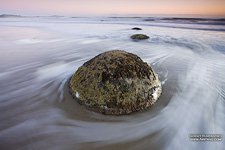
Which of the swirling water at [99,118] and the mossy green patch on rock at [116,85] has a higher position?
the mossy green patch on rock at [116,85]

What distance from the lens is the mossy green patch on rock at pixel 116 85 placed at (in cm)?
327

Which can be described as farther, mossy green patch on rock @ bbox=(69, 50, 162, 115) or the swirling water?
mossy green patch on rock @ bbox=(69, 50, 162, 115)

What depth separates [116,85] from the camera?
131 inches

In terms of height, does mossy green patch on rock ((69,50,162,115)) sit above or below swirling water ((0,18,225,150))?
above

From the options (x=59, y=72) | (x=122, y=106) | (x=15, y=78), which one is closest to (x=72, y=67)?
(x=59, y=72)

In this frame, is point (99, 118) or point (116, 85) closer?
point (99, 118)

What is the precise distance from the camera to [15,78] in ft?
16.0

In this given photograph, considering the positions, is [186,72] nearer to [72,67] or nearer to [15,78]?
[72,67]

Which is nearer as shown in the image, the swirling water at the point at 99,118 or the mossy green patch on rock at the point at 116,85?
the swirling water at the point at 99,118

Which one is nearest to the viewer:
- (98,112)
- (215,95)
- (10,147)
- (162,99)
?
(10,147)

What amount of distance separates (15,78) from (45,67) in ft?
3.49

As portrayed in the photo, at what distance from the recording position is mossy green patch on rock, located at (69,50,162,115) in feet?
10.7

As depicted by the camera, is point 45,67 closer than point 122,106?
No

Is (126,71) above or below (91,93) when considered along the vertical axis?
above
